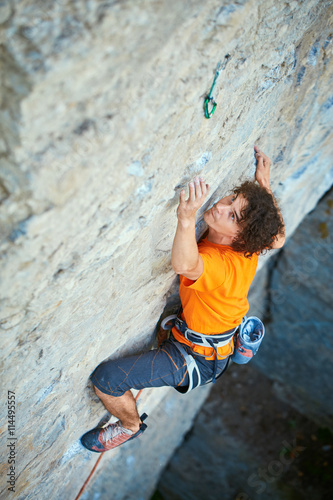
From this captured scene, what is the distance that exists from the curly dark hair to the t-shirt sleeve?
122 millimetres

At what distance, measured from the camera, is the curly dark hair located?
5.16ft

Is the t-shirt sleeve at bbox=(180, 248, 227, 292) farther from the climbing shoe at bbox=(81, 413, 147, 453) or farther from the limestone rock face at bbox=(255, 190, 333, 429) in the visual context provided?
the limestone rock face at bbox=(255, 190, 333, 429)

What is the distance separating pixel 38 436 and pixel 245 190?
1.50 meters

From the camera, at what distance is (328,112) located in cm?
238

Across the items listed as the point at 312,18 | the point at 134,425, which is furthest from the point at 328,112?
the point at 134,425

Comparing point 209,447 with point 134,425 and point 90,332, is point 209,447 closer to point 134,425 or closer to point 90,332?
point 134,425

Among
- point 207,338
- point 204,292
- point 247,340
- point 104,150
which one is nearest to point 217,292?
point 204,292

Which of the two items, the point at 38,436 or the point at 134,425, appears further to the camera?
the point at 134,425

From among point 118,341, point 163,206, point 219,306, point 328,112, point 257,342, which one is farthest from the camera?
point 328,112

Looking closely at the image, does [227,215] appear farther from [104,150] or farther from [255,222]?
[104,150]

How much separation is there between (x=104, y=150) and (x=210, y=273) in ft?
2.48

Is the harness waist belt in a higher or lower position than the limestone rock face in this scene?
higher

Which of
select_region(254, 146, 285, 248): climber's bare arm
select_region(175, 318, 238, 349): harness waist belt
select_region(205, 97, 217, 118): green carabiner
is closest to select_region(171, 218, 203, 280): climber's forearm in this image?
select_region(205, 97, 217, 118): green carabiner

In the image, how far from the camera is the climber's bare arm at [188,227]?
4.42 ft
